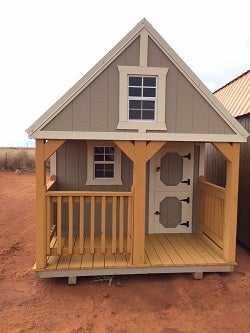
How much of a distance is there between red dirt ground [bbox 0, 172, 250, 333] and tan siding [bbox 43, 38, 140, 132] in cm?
314

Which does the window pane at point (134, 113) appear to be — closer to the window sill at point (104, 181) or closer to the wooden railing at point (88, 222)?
the wooden railing at point (88, 222)

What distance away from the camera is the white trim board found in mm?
5891

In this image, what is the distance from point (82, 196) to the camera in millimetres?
6145

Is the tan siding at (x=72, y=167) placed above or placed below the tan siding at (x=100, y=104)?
below

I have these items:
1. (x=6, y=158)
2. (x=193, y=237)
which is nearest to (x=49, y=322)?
(x=193, y=237)

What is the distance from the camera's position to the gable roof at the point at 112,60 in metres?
5.86


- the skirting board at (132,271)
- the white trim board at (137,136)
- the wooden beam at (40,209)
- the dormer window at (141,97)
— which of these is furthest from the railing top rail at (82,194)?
the dormer window at (141,97)

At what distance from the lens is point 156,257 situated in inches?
257

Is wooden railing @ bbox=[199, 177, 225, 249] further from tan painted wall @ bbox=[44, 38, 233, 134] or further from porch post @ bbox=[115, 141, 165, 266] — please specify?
porch post @ bbox=[115, 141, 165, 266]

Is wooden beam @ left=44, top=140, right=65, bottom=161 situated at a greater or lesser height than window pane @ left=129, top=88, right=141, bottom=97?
lesser

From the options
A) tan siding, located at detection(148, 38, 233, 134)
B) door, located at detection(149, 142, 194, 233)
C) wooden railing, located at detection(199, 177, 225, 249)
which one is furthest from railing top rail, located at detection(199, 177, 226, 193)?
tan siding, located at detection(148, 38, 233, 134)

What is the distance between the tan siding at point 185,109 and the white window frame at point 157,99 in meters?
0.12

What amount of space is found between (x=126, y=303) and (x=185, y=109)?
12.8 feet

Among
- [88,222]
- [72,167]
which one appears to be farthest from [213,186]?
[72,167]
